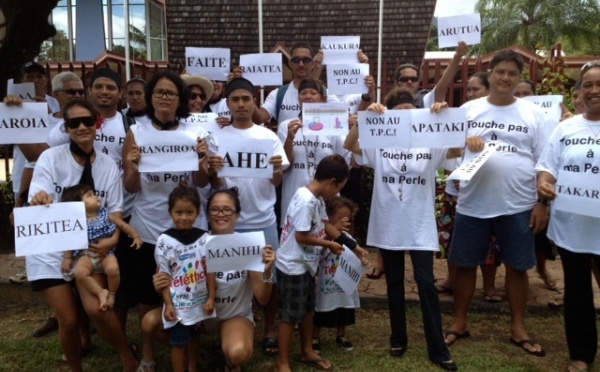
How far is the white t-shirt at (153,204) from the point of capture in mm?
3820

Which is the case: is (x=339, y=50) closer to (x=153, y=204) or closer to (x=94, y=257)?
(x=153, y=204)

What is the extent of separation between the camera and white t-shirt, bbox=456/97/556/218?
13.1ft

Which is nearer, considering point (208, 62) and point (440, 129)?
point (440, 129)

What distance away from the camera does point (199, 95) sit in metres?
4.70

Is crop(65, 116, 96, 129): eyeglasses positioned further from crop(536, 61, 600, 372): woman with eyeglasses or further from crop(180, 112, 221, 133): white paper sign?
crop(536, 61, 600, 372): woman with eyeglasses

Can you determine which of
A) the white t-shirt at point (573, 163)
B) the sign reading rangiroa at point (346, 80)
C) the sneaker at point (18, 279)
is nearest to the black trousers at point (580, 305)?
the white t-shirt at point (573, 163)

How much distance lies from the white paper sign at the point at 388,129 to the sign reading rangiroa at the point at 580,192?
105 centimetres

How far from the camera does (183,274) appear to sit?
3547 millimetres

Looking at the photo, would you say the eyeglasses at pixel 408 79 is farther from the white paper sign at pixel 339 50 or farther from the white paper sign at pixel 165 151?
the white paper sign at pixel 165 151

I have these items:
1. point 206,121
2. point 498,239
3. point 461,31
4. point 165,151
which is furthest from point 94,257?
point 461,31

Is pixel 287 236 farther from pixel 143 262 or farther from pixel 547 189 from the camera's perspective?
pixel 547 189

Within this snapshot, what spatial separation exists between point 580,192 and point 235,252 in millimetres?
2254

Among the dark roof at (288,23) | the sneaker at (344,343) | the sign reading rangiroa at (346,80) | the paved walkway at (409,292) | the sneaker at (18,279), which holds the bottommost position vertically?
the sneaker at (344,343)

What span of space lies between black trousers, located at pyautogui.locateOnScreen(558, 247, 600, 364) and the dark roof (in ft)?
38.2
